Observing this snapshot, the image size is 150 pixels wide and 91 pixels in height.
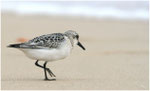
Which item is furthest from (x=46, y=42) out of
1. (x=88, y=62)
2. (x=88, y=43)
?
(x=88, y=43)

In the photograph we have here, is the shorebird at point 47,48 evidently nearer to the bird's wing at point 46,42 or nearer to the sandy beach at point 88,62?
the bird's wing at point 46,42

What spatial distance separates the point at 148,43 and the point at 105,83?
5097 mm

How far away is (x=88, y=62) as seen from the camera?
301 inches

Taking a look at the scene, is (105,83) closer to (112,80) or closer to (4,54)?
(112,80)

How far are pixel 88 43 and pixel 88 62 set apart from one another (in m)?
2.73

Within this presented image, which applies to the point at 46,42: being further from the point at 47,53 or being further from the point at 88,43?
the point at 88,43

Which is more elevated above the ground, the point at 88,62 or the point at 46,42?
the point at 46,42

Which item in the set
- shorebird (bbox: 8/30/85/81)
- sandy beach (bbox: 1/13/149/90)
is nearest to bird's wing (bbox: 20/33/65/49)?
shorebird (bbox: 8/30/85/81)

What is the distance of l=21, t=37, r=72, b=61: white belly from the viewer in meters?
5.61

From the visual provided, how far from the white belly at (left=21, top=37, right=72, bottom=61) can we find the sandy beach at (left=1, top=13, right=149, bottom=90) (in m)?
0.31

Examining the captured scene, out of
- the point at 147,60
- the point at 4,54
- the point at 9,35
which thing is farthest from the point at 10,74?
the point at 9,35

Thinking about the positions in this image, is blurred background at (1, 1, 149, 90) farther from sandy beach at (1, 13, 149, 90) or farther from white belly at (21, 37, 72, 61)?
white belly at (21, 37, 72, 61)

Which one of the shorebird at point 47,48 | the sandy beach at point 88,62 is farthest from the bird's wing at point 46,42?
the sandy beach at point 88,62

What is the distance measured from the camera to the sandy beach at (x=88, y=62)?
5.57m
